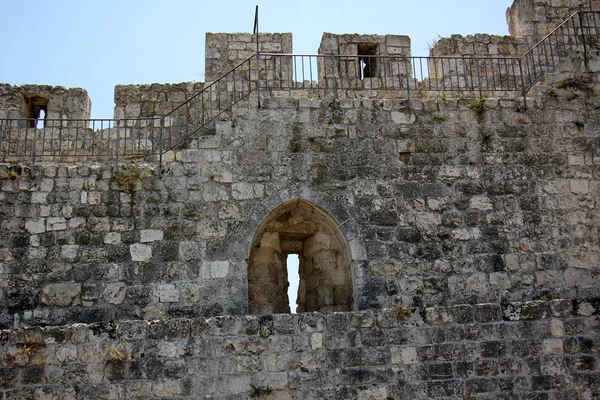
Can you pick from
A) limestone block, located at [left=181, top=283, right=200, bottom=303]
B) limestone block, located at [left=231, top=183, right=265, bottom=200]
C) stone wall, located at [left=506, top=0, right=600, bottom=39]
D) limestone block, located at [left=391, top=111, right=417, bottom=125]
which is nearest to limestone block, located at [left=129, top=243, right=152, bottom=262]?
limestone block, located at [left=181, top=283, right=200, bottom=303]

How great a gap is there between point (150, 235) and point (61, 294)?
134 centimetres

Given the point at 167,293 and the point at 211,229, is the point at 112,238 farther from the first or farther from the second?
the point at 211,229

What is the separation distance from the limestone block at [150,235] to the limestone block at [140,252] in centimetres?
9

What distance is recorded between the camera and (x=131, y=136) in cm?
1271

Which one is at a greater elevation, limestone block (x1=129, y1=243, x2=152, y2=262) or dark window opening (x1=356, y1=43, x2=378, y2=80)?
dark window opening (x1=356, y1=43, x2=378, y2=80)

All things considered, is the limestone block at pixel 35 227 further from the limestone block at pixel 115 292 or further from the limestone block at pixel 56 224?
the limestone block at pixel 115 292

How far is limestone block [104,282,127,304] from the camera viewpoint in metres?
8.66

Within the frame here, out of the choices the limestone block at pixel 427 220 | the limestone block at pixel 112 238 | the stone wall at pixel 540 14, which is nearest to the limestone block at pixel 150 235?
the limestone block at pixel 112 238

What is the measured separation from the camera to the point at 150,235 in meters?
8.95

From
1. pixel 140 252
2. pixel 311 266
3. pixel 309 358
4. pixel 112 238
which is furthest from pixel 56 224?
pixel 309 358

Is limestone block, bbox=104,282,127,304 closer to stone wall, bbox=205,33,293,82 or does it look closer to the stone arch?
the stone arch

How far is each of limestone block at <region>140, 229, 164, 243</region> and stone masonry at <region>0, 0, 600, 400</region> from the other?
0.06 ft

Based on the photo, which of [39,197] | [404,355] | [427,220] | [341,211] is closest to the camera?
[404,355]

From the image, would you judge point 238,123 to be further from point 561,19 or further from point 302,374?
point 561,19
